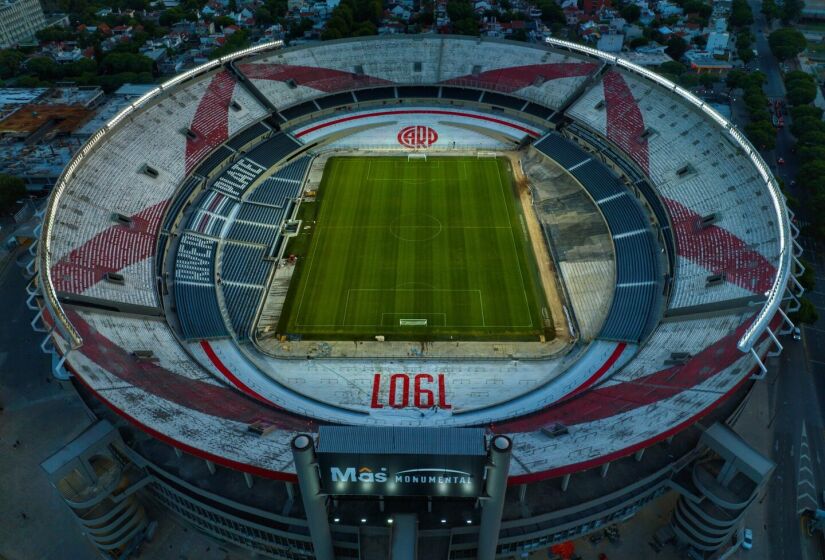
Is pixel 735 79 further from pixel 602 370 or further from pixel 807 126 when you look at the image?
pixel 602 370

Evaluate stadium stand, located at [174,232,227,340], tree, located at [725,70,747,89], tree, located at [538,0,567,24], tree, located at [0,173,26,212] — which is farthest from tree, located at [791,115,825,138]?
tree, located at [0,173,26,212]

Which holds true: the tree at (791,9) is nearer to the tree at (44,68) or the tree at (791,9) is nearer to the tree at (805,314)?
the tree at (805,314)

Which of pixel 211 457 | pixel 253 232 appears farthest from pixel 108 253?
pixel 211 457

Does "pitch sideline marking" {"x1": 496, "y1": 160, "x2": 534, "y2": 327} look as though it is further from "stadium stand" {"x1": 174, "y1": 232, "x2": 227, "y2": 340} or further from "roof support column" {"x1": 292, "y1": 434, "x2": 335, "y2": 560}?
"stadium stand" {"x1": 174, "y1": 232, "x2": 227, "y2": 340}

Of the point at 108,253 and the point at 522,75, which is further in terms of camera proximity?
the point at 522,75

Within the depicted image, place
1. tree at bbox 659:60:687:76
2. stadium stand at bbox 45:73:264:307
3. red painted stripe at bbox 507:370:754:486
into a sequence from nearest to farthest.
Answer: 1. red painted stripe at bbox 507:370:754:486
2. stadium stand at bbox 45:73:264:307
3. tree at bbox 659:60:687:76

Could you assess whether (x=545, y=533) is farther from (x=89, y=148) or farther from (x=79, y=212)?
(x=89, y=148)

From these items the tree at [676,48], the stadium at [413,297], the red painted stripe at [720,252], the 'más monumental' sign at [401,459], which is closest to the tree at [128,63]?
the stadium at [413,297]
